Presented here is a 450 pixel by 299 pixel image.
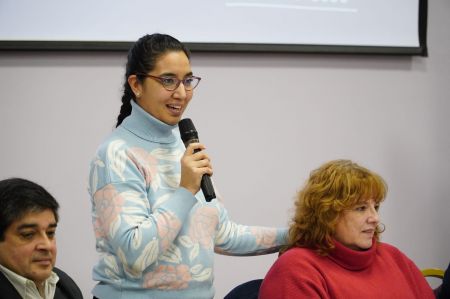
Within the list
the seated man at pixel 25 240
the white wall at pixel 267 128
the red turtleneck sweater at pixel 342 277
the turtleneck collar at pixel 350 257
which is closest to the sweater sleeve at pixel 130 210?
the seated man at pixel 25 240

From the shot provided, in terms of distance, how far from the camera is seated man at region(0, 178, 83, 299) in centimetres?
143

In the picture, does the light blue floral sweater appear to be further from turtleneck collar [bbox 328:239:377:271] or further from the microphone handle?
turtleneck collar [bbox 328:239:377:271]

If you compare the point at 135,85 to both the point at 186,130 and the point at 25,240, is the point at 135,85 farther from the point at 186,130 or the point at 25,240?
the point at 25,240

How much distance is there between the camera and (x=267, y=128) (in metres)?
2.83

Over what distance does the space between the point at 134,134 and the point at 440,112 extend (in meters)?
1.85

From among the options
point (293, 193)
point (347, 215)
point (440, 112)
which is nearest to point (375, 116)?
point (440, 112)

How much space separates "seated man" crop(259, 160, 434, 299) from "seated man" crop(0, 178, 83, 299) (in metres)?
0.69

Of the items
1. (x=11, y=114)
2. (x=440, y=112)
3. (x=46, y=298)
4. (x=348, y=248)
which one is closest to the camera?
Answer: (x=46, y=298)

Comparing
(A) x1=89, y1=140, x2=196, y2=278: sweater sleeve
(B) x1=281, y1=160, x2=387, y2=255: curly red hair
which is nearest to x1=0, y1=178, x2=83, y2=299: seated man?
(A) x1=89, y1=140, x2=196, y2=278: sweater sleeve

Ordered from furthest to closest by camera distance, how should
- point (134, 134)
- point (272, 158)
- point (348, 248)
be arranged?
point (272, 158) < point (348, 248) < point (134, 134)

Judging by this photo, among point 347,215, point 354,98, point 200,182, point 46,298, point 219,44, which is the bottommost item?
point 46,298

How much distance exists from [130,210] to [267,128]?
4.66 ft

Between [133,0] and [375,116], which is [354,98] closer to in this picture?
[375,116]

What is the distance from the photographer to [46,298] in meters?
1.53
